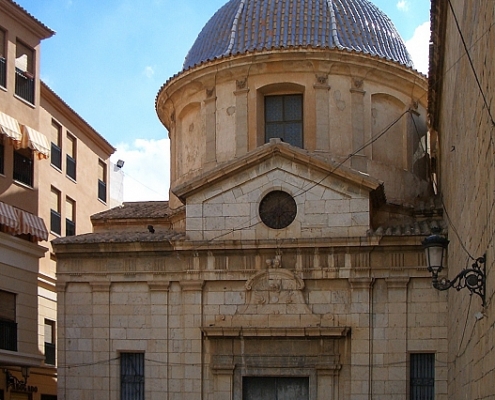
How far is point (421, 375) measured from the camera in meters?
20.8

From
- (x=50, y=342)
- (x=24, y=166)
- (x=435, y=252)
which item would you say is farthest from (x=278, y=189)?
(x=50, y=342)

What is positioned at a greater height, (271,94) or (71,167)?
(271,94)

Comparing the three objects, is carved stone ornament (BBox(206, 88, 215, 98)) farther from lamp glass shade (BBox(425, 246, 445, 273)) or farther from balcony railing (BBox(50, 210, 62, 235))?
lamp glass shade (BBox(425, 246, 445, 273))

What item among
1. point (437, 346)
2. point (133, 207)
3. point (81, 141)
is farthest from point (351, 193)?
point (81, 141)

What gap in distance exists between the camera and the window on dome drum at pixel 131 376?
2178cm

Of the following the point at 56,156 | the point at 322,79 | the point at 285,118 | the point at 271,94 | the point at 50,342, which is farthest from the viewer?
the point at 56,156

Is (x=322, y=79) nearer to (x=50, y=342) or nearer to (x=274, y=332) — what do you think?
(x=274, y=332)

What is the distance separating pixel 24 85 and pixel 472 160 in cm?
1697

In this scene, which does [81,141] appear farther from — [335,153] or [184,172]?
[335,153]

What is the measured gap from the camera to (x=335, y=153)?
24375 mm

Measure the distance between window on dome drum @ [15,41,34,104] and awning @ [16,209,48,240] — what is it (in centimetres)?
309

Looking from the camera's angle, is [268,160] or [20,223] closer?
[268,160]

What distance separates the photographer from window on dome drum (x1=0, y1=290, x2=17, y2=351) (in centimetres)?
2378

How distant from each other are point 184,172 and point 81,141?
9.60m
